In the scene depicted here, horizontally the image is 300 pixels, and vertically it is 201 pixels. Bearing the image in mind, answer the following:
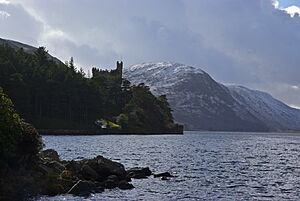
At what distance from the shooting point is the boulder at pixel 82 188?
154ft

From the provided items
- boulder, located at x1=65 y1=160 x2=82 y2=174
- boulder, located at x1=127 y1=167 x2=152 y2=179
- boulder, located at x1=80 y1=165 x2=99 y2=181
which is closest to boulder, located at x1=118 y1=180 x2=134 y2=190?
boulder, located at x1=80 y1=165 x2=99 y2=181

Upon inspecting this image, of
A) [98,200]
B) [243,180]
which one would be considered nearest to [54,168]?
[98,200]

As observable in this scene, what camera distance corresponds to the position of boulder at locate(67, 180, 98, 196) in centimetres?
4703

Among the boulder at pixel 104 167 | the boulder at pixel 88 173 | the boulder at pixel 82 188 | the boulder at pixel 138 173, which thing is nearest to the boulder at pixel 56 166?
the boulder at pixel 88 173

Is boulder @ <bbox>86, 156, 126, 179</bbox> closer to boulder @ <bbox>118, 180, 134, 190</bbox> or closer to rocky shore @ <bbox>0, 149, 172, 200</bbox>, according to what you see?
rocky shore @ <bbox>0, 149, 172, 200</bbox>

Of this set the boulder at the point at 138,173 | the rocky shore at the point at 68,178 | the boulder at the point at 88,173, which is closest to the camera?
the rocky shore at the point at 68,178

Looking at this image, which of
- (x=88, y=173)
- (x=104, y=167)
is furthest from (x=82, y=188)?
(x=104, y=167)

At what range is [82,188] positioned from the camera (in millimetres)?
47875

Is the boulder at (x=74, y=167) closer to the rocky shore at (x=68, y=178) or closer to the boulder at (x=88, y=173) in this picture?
the rocky shore at (x=68, y=178)

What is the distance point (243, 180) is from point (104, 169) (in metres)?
20.0

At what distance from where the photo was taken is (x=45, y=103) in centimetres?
18162

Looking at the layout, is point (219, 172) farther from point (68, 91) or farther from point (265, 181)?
point (68, 91)

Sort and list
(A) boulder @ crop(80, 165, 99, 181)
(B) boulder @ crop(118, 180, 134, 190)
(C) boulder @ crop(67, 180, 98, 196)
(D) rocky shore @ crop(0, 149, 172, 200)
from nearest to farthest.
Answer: (D) rocky shore @ crop(0, 149, 172, 200) < (C) boulder @ crop(67, 180, 98, 196) < (B) boulder @ crop(118, 180, 134, 190) < (A) boulder @ crop(80, 165, 99, 181)

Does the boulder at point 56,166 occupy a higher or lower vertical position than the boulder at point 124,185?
higher
